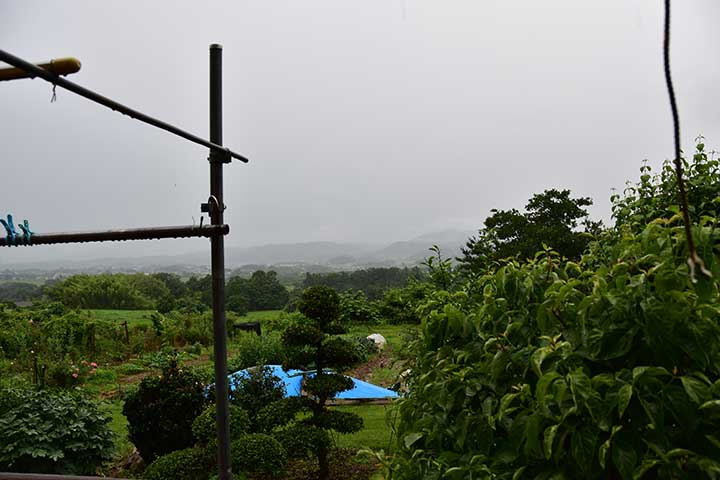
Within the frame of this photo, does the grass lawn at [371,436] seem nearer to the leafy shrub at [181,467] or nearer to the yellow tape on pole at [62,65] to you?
the leafy shrub at [181,467]

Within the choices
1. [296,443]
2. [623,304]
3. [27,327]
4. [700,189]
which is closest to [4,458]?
[296,443]

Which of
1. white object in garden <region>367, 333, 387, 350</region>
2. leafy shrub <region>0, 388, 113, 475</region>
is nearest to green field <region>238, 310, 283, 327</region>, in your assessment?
white object in garden <region>367, 333, 387, 350</region>

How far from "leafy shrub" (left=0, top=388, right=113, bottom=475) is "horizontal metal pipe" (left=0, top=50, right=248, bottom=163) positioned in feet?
10.7

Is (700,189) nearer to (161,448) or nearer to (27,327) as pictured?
(161,448)

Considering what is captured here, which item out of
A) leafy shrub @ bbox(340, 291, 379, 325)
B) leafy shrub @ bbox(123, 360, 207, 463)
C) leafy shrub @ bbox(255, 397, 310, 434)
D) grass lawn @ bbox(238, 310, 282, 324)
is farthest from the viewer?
grass lawn @ bbox(238, 310, 282, 324)

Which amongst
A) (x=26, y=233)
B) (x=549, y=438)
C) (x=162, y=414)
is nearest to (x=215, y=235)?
(x=26, y=233)

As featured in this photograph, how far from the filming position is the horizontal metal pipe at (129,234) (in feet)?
4.45

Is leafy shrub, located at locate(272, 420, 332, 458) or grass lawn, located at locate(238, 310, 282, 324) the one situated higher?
leafy shrub, located at locate(272, 420, 332, 458)

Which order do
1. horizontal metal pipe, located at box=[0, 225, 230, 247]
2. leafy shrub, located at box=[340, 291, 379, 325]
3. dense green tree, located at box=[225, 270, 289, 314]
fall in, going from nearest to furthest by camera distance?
horizontal metal pipe, located at box=[0, 225, 230, 247] → leafy shrub, located at box=[340, 291, 379, 325] → dense green tree, located at box=[225, 270, 289, 314]

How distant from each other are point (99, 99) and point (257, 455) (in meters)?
2.62

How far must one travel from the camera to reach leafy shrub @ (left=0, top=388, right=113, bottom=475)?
11.9ft

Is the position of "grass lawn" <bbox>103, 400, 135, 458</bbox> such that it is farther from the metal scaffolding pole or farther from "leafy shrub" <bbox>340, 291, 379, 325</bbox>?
"leafy shrub" <bbox>340, 291, 379, 325</bbox>

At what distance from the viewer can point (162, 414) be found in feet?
13.8

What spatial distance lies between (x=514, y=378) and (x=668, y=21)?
0.79 meters
